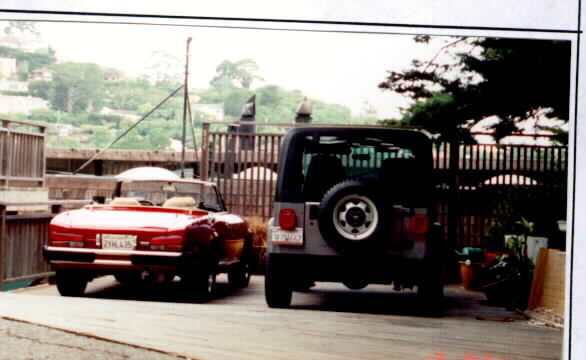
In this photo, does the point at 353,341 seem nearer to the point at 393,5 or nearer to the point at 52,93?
the point at 393,5

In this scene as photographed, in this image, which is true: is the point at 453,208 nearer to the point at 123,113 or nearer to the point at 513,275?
the point at 513,275

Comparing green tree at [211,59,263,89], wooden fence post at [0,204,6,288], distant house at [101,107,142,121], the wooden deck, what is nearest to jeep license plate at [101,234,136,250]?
the wooden deck

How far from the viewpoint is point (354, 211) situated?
4.48 m

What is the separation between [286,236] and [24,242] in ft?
5.01

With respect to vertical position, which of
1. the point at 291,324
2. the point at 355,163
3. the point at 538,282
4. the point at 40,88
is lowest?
the point at 291,324

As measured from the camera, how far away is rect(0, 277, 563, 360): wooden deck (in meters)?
4.59

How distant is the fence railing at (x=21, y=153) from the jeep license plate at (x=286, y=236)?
140 cm

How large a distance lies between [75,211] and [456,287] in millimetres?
2294

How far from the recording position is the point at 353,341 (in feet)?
15.3

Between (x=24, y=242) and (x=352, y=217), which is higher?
(x=352, y=217)

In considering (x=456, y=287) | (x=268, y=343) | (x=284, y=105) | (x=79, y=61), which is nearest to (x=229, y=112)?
(x=284, y=105)

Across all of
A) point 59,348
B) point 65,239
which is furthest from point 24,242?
point 59,348

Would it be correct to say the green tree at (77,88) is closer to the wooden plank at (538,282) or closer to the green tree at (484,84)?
the green tree at (484,84)

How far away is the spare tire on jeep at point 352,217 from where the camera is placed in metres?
4.46
